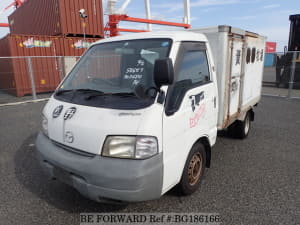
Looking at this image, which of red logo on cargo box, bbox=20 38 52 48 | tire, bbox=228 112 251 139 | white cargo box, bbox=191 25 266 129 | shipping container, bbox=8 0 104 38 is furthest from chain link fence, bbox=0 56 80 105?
white cargo box, bbox=191 25 266 129

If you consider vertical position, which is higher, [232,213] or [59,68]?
[59,68]

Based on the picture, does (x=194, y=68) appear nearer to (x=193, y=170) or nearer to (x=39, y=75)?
(x=193, y=170)

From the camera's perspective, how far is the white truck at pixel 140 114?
202 cm

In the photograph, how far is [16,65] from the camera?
35.6 feet

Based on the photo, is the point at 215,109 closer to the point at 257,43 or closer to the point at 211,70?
the point at 211,70

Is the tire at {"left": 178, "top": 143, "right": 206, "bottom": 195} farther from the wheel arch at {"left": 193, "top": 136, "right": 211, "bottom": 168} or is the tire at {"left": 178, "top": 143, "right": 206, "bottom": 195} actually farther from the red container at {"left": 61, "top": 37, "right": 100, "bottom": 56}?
the red container at {"left": 61, "top": 37, "right": 100, "bottom": 56}

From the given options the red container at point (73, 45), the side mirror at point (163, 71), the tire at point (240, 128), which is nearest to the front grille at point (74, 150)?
the side mirror at point (163, 71)

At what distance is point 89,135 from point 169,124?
790 mm

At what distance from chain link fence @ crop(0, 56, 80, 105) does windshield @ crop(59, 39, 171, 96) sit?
28.9 ft

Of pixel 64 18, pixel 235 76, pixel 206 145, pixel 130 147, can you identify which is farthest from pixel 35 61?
pixel 130 147

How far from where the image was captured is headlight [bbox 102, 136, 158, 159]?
2.01m

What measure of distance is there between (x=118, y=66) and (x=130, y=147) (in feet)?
3.99

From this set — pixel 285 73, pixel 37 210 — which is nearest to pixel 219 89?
pixel 37 210

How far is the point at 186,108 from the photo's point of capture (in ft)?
8.00
